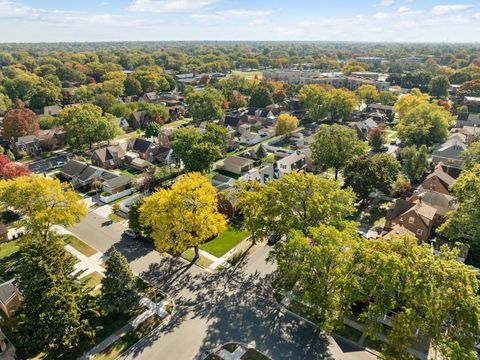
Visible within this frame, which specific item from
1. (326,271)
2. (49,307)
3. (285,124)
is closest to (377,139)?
(285,124)

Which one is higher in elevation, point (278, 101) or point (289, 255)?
point (289, 255)

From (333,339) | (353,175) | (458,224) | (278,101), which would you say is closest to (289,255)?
(333,339)

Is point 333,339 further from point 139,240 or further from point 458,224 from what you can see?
point 139,240

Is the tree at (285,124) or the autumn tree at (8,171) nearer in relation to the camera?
the autumn tree at (8,171)

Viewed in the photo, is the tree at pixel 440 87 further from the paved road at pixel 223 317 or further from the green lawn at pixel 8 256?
the green lawn at pixel 8 256

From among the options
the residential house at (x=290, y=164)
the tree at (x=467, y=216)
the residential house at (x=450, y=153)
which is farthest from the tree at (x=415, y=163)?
the residential house at (x=290, y=164)

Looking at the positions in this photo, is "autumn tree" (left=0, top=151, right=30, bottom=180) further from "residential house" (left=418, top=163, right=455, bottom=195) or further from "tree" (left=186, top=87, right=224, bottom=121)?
"residential house" (left=418, top=163, right=455, bottom=195)

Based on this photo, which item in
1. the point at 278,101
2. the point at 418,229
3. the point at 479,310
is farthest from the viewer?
the point at 278,101

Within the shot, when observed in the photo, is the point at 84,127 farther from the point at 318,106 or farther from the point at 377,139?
the point at 377,139
